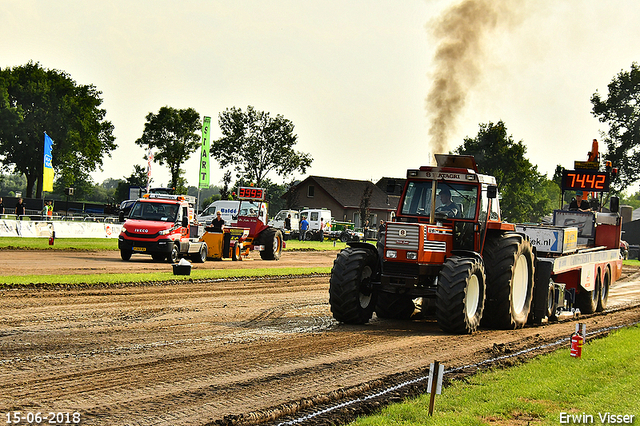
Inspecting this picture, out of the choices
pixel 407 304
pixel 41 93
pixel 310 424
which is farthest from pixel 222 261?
pixel 41 93

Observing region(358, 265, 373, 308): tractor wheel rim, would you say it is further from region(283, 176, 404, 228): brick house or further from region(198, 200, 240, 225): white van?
region(283, 176, 404, 228): brick house

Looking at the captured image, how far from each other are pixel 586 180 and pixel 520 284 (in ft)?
29.1

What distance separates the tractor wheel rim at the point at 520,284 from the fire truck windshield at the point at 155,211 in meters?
15.3

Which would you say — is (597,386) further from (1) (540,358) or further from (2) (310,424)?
(2) (310,424)

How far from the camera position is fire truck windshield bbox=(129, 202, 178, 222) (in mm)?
25609

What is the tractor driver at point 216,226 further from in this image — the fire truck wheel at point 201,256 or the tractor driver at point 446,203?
the tractor driver at point 446,203

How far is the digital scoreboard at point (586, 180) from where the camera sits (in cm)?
2086

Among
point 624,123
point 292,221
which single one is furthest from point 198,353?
point 624,123

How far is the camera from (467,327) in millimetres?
11797

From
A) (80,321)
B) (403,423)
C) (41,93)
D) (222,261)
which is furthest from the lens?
(41,93)

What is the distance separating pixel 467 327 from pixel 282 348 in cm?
364

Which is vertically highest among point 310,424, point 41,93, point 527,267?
point 41,93

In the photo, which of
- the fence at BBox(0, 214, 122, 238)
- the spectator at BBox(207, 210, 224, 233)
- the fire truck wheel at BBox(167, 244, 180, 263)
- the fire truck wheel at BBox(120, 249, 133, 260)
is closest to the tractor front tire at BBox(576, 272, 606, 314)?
the fire truck wheel at BBox(167, 244, 180, 263)

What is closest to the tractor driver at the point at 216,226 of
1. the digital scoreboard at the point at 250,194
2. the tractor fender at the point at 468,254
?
the digital scoreboard at the point at 250,194
